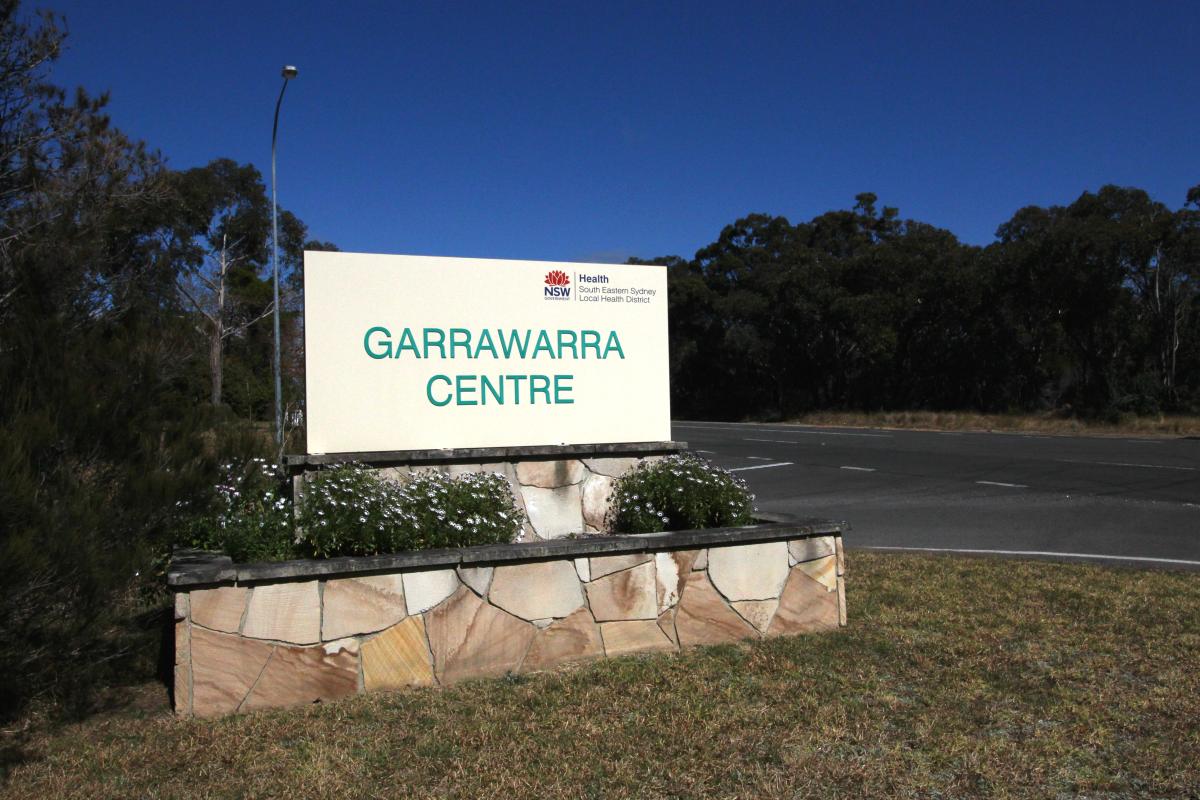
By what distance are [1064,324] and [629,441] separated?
32630mm

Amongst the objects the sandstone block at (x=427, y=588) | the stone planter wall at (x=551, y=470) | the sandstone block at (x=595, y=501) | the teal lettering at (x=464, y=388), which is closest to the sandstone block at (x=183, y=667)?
the sandstone block at (x=427, y=588)

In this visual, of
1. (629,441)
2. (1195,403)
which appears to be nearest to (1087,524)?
(629,441)

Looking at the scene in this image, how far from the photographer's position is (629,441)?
730 cm

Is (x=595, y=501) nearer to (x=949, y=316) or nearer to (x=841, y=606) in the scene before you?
(x=841, y=606)

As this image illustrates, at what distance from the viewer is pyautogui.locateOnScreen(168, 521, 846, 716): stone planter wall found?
15.8ft

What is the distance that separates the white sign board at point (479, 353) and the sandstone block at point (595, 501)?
1.03 feet

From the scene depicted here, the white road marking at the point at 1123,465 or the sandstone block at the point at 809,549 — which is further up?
the sandstone block at the point at 809,549

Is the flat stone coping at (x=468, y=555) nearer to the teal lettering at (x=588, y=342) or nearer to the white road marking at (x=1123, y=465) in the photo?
the teal lettering at (x=588, y=342)

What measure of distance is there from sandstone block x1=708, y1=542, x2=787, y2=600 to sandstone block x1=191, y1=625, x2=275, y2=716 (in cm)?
265

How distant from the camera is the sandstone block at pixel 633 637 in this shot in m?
5.69

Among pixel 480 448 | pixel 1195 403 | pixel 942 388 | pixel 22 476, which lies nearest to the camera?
pixel 22 476

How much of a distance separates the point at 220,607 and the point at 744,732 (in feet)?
8.45

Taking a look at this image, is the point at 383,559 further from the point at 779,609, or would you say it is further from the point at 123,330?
the point at 779,609

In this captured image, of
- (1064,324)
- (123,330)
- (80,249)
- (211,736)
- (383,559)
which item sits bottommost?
(211,736)
